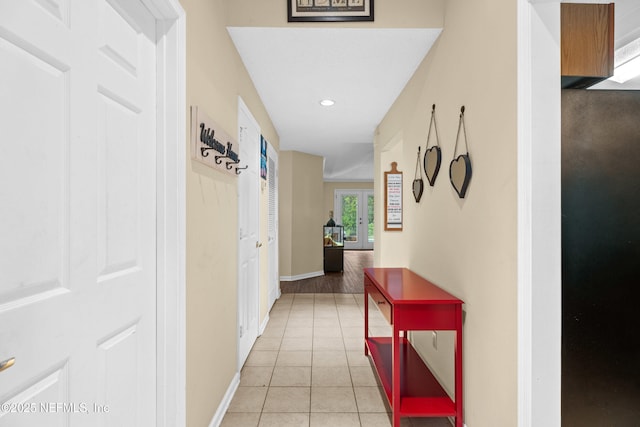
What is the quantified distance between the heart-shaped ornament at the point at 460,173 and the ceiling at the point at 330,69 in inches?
36.5

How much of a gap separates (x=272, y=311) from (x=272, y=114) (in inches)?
98.3

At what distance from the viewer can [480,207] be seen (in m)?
1.70

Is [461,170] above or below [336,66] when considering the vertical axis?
below

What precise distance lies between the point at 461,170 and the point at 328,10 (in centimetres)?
131

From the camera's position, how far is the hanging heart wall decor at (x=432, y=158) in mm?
2275

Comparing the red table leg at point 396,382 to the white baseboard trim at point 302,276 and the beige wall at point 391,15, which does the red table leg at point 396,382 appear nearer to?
the beige wall at point 391,15

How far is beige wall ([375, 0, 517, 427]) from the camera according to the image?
143 cm
